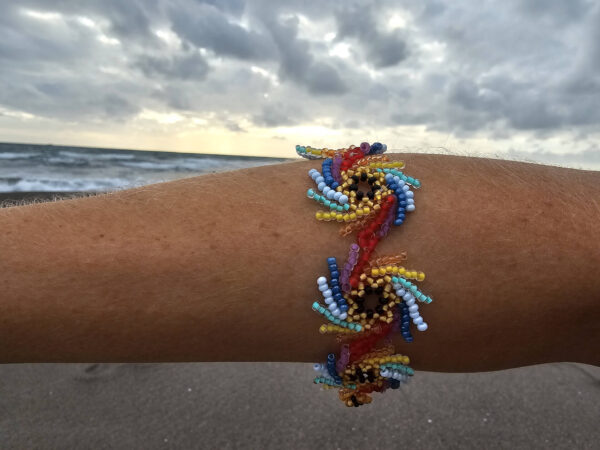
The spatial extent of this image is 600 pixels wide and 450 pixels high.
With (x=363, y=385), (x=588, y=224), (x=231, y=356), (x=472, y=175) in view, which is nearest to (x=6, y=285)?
(x=231, y=356)

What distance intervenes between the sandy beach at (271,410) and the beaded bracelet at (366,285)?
81cm

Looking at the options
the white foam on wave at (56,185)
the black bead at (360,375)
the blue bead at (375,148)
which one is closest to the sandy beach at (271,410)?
the black bead at (360,375)

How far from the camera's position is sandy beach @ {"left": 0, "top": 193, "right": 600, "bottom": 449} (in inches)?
69.2

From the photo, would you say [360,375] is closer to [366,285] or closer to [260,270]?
[366,285]

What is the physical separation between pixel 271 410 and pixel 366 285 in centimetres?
117

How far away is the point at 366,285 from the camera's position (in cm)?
98

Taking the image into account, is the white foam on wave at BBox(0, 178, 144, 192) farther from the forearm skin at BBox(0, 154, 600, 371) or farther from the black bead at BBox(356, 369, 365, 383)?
the black bead at BBox(356, 369, 365, 383)

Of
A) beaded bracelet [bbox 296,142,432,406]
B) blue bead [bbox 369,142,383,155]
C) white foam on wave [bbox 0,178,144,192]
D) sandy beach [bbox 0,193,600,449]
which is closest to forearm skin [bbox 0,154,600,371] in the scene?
Answer: beaded bracelet [bbox 296,142,432,406]

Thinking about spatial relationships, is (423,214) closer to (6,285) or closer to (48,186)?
(6,285)

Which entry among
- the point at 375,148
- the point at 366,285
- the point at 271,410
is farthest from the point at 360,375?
the point at 271,410

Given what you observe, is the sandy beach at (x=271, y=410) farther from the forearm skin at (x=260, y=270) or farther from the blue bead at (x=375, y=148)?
the blue bead at (x=375, y=148)

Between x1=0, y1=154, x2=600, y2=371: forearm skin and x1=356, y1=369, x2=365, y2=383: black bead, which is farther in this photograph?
x1=356, y1=369, x2=365, y2=383: black bead

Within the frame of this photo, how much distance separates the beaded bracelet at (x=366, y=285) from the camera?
970mm

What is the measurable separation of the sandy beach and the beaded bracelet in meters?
0.81
